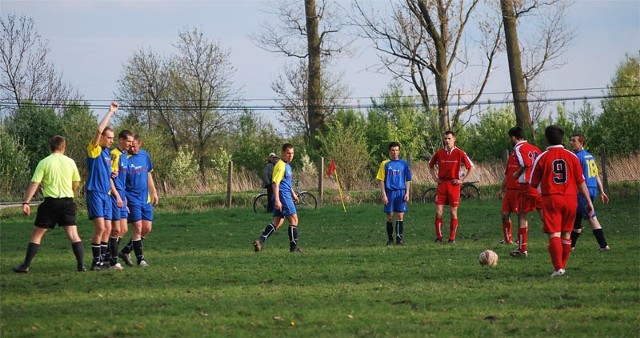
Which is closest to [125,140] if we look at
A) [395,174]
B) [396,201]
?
[395,174]

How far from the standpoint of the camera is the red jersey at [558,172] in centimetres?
1201

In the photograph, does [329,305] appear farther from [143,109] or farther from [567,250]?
[143,109]

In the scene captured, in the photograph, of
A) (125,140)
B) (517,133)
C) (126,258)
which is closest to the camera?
(125,140)

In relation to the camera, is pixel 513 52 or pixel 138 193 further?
pixel 513 52

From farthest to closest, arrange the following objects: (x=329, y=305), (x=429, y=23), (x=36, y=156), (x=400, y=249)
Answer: (x=36, y=156)
(x=429, y=23)
(x=400, y=249)
(x=329, y=305)

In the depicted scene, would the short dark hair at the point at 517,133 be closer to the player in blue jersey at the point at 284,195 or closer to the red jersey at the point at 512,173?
the red jersey at the point at 512,173

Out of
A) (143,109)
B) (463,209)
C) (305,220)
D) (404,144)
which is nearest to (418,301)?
(305,220)

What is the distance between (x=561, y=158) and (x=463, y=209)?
16313 mm

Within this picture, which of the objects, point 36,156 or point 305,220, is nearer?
point 305,220

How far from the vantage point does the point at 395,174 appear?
17.9 metres

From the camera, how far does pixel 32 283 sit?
12.2m

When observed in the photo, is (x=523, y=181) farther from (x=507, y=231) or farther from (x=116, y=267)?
(x=116, y=267)

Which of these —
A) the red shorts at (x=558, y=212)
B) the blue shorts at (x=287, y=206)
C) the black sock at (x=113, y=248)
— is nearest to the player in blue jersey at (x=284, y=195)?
the blue shorts at (x=287, y=206)

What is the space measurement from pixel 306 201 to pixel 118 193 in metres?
18.0
